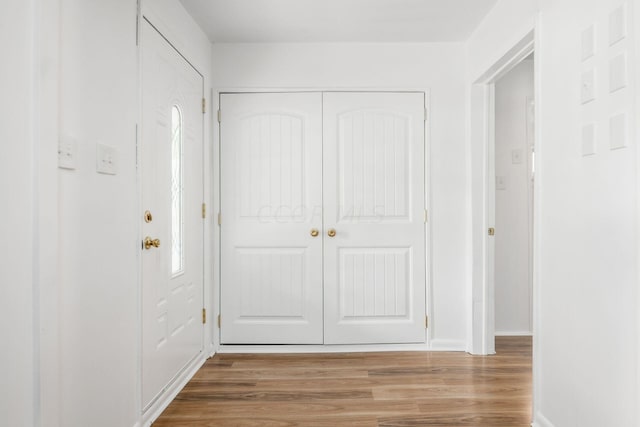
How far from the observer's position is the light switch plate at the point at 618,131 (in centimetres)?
147

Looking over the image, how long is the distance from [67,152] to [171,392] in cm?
160

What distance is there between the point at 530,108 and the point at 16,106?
146 inches

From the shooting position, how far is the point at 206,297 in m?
3.12

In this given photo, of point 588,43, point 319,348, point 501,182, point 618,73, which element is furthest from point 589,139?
point 319,348

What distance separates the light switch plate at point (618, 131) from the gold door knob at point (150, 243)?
81.0 inches

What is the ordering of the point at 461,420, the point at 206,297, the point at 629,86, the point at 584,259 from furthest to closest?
1. the point at 206,297
2. the point at 461,420
3. the point at 584,259
4. the point at 629,86

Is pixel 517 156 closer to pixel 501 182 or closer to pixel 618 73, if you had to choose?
pixel 501 182

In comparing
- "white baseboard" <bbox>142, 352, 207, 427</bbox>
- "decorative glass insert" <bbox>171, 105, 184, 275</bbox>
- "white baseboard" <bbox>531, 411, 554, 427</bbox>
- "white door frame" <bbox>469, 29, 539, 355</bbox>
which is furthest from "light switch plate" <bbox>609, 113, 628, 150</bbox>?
"white baseboard" <bbox>142, 352, 207, 427</bbox>

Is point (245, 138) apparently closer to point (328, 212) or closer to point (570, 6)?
point (328, 212)

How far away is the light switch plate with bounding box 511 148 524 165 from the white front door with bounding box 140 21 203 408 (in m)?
2.63

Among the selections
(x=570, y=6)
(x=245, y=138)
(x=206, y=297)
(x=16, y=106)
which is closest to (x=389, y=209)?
(x=245, y=138)

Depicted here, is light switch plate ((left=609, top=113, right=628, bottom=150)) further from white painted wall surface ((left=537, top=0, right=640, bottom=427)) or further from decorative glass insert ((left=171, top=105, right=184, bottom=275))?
decorative glass insert ((left=171, top=105, right=184, bottom=275))


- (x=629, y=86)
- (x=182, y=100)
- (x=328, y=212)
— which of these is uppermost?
(x=182, y=100)

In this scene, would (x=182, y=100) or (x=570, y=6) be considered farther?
(x=182, y=100)
